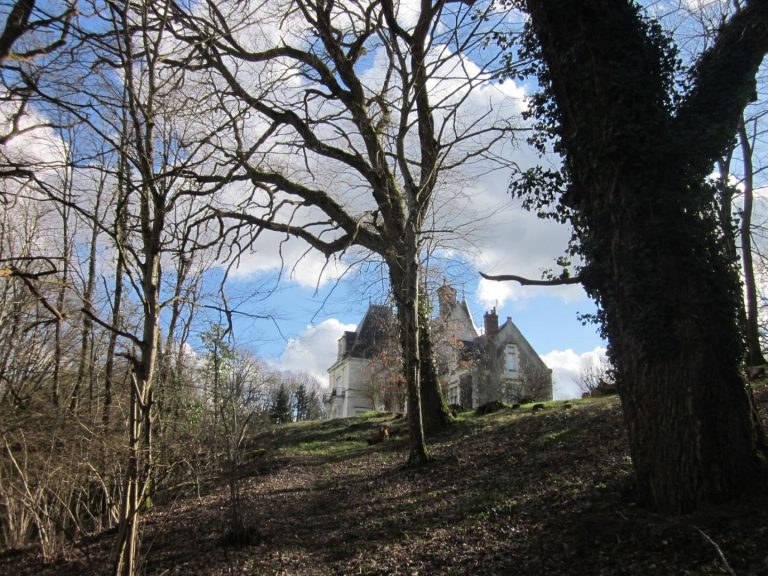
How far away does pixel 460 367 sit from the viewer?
28.8m

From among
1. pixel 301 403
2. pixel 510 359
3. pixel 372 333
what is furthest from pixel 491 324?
pixel 301 403

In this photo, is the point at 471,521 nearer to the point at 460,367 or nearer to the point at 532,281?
the point at 532,281

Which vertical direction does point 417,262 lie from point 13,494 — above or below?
above

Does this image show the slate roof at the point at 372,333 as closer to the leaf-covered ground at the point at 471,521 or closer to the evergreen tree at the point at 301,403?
the leaf-covered ground at the point at 471,521

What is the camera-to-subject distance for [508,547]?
4.85 m

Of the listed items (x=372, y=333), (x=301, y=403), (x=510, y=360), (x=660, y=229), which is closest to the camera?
(x=660, y=229)

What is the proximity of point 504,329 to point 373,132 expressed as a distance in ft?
92.7

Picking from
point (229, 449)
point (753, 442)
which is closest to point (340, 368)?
point (229, 449)

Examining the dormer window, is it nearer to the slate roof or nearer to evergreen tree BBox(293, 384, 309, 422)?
the slate roof

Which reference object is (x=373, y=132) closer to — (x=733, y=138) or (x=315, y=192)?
(x=315, y=192)

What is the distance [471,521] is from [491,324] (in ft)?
102

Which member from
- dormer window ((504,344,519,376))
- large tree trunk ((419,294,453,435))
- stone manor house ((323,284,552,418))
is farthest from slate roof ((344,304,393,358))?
dormer window ((504,344,519,376))

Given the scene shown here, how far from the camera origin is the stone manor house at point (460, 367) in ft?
85.6

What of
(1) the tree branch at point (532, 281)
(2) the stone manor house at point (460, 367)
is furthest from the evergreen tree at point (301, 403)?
(1) the tree branch at point (532, 281)
